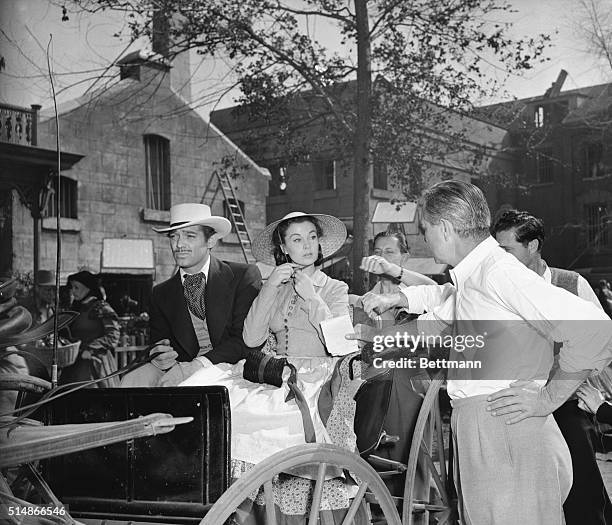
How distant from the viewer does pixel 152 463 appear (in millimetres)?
1665

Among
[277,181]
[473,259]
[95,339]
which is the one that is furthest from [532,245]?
[95,339]

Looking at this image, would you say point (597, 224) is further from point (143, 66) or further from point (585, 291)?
point (143, 66)

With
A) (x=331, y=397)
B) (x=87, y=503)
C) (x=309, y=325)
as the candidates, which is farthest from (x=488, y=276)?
(x=87, y=503)

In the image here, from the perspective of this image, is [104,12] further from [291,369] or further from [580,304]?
[580,304]

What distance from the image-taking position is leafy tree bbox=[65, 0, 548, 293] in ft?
8.84

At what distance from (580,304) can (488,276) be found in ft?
0.73

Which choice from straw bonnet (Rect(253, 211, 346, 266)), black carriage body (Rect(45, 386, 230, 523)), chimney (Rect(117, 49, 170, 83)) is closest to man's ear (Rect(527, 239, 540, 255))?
straw bonnet (Rect(253, 211, 346, 266))

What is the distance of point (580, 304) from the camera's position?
1584mm

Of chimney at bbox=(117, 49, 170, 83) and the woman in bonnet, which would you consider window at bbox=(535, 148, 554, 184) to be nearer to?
the woman in bonnet

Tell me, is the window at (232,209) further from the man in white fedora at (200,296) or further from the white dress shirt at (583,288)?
the white dress shirt at (583,288)

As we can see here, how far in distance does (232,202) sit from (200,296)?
537 millimetres

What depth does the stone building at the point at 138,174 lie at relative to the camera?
2871 mm

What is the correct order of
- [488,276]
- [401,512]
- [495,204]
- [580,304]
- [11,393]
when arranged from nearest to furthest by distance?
[580,304] → [488,276] → [401,512] → [11,393] → [495,204]

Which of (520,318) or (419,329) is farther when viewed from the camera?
(419,329)
